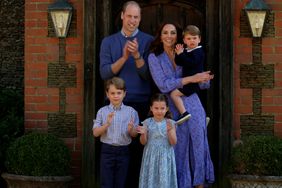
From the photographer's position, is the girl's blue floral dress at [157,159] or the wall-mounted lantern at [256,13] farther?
the wall-mounted lantern at [256,13]

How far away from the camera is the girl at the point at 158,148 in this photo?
5660 mm

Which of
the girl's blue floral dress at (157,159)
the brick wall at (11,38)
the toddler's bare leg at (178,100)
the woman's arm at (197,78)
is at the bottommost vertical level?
the girl's blue floral dress at (157,159)

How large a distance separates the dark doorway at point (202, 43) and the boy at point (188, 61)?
3.80ft

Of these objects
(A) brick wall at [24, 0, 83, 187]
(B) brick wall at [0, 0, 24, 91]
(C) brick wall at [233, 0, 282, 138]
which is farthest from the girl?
(B) brick wall at [0, 0, 24, 91]

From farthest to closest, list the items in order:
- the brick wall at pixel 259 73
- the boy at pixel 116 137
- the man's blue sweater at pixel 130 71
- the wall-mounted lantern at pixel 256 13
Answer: the brick wall at pixel 259 73, the wall-mounted lantern at pixel 256 13, the man's blue sweater at pixel 130 71, the boy at pixel 116 137

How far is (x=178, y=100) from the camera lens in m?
5.82

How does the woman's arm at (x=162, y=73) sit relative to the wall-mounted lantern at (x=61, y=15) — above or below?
below

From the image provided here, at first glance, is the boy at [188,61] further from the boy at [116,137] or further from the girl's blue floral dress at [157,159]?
the boy at [116,137]

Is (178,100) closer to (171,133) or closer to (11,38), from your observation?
(171,133)

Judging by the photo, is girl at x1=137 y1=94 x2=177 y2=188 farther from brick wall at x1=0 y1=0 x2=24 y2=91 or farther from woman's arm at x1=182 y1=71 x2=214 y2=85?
brick wall at x1=0 y1=0 x2=24 y2=91

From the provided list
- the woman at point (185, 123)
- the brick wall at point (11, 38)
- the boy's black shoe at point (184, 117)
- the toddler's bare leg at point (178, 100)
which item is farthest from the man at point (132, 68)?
the brick wall at point (11, 38)

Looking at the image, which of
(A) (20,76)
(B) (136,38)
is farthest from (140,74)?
(A) (20,76)

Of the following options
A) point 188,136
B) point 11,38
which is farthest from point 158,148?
point 11,38

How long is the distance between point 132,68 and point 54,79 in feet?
4.69
